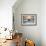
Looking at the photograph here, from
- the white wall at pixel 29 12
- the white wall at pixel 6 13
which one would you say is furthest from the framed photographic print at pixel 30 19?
the white wall at pixel 6 13

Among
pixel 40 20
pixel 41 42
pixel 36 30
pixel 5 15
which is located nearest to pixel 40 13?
pixel 40 20

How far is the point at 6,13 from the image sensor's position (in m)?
4.58

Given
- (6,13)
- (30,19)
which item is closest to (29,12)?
(30,19)

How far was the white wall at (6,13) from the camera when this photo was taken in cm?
454

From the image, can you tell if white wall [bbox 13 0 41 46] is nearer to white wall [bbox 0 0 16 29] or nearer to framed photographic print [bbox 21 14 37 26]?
framed photographic print [bbox 21 14 37 26]

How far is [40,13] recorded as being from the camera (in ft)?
→ 19.2

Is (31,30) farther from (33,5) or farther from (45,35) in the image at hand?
(33,5)

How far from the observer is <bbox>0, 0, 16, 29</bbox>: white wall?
4.54 metres

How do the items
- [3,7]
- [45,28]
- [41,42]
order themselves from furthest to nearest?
[41,42], [45,28], [3,7]

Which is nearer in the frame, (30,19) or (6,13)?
(6,13)

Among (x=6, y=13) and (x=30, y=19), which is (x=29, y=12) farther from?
(x=6, y=13)

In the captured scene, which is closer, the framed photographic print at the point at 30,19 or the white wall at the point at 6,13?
the white wall at the point at 6,13

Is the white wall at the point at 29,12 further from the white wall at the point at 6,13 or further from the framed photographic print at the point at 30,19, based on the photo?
the white wall at the point at 6,13

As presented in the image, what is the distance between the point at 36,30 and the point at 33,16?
0.73 m
